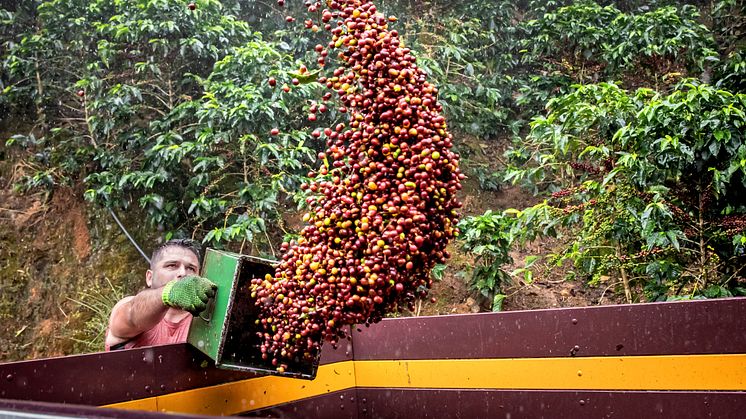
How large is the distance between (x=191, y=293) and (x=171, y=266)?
134 centimetres

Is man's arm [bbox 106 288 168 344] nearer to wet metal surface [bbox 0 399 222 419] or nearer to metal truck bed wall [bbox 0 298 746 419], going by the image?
metal truck bed wall [bbox 0 298 746 419]

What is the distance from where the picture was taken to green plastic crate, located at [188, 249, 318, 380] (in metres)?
1.80

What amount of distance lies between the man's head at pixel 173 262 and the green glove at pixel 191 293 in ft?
3.99

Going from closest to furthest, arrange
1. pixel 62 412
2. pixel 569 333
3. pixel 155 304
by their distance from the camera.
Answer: pixel 62 412 < pixel 155 304 < pixel 569 333

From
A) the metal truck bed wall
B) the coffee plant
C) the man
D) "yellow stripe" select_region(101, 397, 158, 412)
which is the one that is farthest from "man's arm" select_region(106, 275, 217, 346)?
the coffee plant

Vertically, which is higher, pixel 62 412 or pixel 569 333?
pixel 569 333

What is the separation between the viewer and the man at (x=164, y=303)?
186 cm

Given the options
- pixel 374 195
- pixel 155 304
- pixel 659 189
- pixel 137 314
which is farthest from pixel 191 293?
pixel 659 189

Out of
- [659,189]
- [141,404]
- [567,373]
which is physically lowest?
[141,404]

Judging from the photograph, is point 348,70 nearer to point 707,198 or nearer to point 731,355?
point 731,355

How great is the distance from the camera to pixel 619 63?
562 cm

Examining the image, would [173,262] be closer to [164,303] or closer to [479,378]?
[164,303]

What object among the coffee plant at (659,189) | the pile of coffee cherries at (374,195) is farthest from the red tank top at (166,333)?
the coffee plant at (659,189)

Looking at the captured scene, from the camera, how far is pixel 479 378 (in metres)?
2.36
